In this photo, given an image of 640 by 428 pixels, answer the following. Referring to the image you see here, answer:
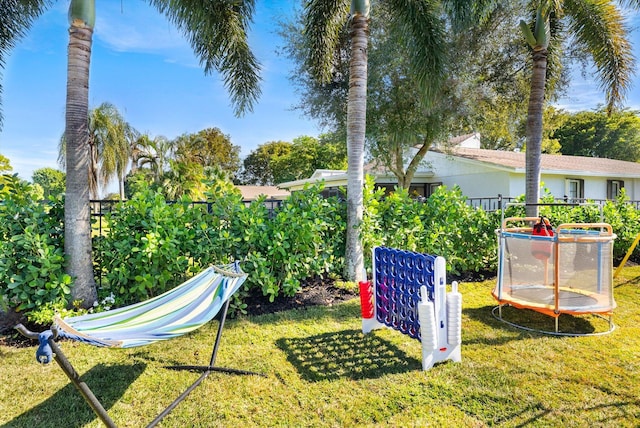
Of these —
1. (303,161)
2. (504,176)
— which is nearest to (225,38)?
(504,176)

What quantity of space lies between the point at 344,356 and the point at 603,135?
126 ft

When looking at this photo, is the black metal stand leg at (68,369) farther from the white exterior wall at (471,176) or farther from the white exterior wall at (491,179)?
the white exterior wall at (471,176)

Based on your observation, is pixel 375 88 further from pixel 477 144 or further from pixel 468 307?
pixel 477 144

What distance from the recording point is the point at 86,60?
4457 mm

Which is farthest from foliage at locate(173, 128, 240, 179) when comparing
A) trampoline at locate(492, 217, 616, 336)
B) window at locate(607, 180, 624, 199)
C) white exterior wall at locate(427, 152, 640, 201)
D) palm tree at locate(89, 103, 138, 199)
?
trampoline at locate(492, 217, 616, 336)

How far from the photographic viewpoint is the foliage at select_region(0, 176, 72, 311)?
3.86 m

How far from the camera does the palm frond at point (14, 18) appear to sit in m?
6.01

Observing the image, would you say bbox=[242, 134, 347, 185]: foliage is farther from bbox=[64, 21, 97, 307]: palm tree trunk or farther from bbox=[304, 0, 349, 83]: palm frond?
bbox=[64, 21, 97, 307]: palm tree trunk

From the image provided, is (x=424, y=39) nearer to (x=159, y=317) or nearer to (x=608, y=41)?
(x=608, y=41)

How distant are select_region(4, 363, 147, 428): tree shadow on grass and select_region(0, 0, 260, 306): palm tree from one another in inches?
57.2

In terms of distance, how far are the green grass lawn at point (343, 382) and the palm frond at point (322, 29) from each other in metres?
5.15

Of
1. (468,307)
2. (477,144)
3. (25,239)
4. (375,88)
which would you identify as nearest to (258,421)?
(25,239)

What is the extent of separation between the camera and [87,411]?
271cm

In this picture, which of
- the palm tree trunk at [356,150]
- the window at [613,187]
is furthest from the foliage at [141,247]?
the window at [613,187]
